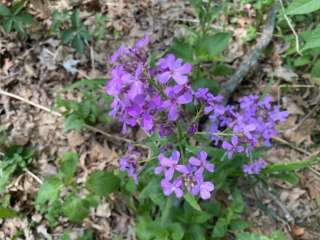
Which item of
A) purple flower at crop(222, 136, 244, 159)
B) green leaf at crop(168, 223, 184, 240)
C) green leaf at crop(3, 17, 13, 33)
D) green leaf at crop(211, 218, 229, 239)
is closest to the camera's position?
purple flower at crop(222, 136, 244, 159)

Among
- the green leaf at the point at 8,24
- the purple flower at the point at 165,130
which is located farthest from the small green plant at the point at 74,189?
the green leaf at the point at 8,24

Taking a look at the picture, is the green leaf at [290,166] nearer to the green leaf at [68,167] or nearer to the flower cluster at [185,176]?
the flower cluster at [185,176]

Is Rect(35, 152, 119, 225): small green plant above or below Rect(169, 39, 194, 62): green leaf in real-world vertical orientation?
below

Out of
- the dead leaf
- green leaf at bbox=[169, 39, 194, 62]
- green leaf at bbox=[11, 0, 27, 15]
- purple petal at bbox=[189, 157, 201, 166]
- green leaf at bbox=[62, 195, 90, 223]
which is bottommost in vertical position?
the dead leaf

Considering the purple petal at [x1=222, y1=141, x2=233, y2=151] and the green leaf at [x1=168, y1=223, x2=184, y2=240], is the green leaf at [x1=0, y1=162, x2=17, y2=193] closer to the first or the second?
the green leaf at [x1=168, y1=223, x2=184, y2=240]

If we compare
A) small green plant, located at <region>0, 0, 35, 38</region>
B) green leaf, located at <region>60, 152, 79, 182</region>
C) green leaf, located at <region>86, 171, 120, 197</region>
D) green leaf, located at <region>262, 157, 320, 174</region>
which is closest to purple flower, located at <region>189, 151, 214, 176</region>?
green leaf, located at <region>262, 157, 320, 174</region>

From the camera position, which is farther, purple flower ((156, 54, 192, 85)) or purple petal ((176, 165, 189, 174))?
purple petal ((176, 165, 189, 174))
